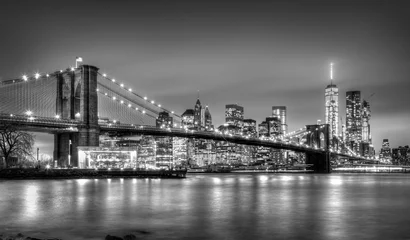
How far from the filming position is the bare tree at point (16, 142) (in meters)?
51.5

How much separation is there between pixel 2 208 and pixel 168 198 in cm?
1006

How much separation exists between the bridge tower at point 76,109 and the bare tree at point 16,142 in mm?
4632

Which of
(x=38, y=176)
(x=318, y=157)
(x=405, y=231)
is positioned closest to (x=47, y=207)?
(x=405, y=231)

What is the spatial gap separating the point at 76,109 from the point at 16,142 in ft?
33.4

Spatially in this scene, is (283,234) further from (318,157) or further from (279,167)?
(279,167)

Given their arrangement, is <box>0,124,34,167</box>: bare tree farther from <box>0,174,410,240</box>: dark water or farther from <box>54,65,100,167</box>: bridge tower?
<box>0,174,410,240</box>: dark water

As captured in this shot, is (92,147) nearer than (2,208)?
No

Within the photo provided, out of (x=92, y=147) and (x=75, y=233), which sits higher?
(x=92, y=147)

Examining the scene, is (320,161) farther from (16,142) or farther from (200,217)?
(200,217)

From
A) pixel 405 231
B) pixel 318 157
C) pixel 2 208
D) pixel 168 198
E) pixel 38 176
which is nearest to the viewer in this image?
pixel 405 231

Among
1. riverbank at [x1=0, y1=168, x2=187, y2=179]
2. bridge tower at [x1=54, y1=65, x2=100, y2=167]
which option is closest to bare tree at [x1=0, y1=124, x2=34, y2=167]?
riverbank at [x1=0, y1=168, x2=187, y2=179]

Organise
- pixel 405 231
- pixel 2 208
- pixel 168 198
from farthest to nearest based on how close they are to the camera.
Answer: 1. pixel 168 198
2. pixel 2 208
3. pixel 405 231

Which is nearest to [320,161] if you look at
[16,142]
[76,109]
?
[76,109]

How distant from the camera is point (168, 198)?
30.7 meters
